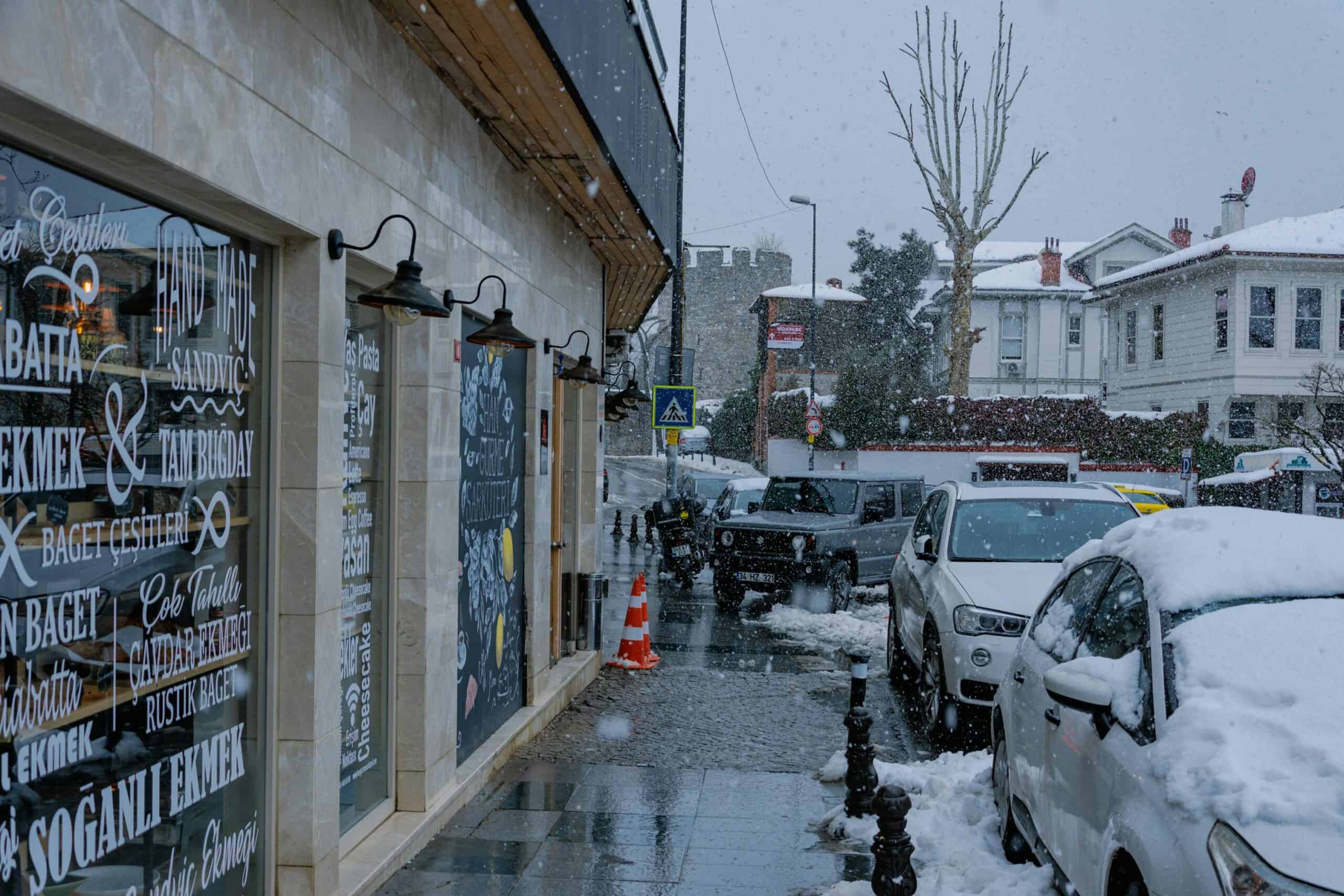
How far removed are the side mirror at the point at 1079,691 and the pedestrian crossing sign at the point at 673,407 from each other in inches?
559

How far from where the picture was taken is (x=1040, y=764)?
194 inches

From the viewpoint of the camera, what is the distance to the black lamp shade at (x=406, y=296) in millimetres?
4809

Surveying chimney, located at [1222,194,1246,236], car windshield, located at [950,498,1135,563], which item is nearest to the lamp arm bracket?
car windshield, located at [950,498,1135,563]

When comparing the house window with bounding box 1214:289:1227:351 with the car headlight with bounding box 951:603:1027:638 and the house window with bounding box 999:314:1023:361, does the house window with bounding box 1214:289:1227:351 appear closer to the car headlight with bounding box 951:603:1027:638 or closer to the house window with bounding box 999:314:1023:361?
the house window with bounding box 999:314:1023:361

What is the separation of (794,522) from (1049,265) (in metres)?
35.4

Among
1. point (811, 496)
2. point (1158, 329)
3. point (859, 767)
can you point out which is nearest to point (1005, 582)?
point (859, 767)

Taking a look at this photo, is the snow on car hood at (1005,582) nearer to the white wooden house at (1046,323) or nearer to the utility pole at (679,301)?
the utility pole at (679,301)

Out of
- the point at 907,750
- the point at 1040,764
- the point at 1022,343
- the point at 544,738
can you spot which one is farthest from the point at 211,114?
the point at 1022,343

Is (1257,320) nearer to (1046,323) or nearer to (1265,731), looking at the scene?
(1046,323)

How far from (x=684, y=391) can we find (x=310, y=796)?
46.6ft

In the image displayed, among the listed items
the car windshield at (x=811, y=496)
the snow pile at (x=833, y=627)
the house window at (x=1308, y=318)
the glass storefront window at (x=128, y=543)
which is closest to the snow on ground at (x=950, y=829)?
the glass storefront window at (x=128, y=543)

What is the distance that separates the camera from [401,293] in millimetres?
4820

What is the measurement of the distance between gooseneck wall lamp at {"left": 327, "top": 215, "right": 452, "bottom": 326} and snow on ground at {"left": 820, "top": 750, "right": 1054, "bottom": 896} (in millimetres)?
3053

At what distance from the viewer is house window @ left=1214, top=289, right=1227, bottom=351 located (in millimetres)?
34812
